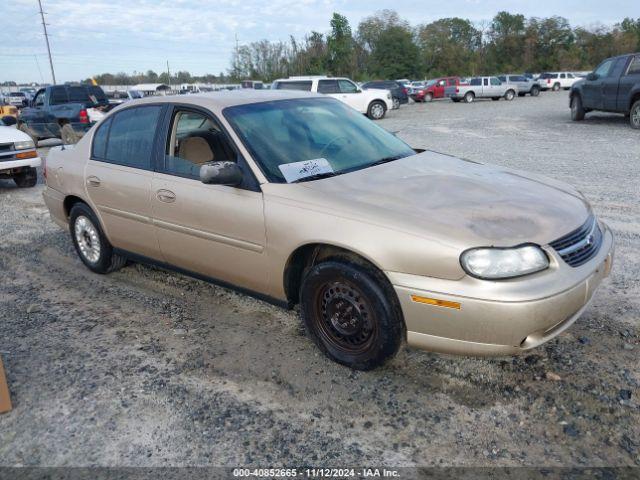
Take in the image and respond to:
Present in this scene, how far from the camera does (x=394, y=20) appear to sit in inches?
3132

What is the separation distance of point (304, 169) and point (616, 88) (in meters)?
13.9

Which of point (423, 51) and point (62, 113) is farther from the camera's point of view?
point (423, 51)

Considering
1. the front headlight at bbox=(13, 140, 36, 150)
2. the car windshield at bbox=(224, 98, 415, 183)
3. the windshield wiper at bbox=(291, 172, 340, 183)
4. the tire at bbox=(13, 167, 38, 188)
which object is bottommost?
the tire at bbox=(13, 167, 38, 188)

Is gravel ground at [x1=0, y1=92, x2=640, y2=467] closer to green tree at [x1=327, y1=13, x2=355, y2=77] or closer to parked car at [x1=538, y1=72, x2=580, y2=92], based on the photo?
parked car at [x1=538, y1=72, x2=580, y2=92]

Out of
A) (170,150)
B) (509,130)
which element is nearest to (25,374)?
(170,150)

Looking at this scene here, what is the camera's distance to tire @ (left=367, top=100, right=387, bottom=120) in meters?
22.4

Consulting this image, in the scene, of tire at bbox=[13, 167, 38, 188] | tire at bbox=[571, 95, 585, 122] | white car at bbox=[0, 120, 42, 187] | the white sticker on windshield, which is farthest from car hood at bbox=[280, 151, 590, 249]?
tire at bbox=[571, 95, 585, 122]

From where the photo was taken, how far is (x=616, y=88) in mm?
14375

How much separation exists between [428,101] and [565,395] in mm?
36577

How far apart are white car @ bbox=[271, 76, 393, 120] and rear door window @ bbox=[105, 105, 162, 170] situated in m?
15.8

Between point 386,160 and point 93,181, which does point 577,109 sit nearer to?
point 386,160

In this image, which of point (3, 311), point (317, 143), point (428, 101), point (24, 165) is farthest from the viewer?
point (428, 101)

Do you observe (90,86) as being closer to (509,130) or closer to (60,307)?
(509,130)

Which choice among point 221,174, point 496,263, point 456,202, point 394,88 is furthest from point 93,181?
point 394,88
